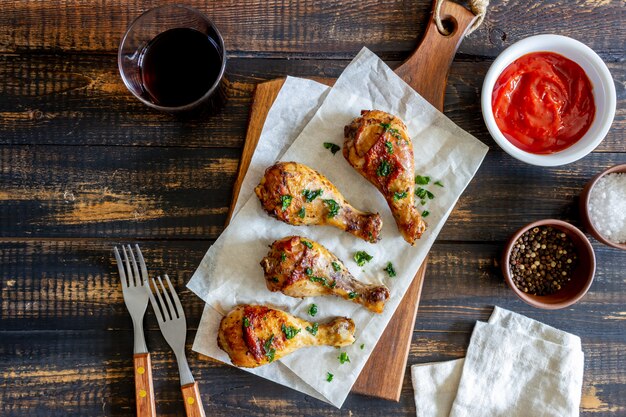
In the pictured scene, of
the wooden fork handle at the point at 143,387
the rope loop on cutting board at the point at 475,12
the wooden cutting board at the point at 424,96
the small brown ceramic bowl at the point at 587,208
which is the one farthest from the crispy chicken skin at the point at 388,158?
the wooden fork handle at the point at 143,387

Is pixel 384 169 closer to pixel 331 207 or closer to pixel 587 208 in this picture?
pixel 331 207

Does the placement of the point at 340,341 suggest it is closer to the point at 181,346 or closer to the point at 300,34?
the point at 181,346

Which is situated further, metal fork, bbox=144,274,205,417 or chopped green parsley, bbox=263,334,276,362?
metal fork, bbox=144,274,205,417

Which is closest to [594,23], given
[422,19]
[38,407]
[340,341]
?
[422,19]

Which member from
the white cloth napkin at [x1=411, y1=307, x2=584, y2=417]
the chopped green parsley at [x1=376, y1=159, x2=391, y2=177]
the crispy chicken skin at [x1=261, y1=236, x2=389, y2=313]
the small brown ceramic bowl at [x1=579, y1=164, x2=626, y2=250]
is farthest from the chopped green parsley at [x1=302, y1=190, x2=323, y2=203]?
the small brown ceramic bowl at [x1=579, y1=164, x2=626, y2=250]

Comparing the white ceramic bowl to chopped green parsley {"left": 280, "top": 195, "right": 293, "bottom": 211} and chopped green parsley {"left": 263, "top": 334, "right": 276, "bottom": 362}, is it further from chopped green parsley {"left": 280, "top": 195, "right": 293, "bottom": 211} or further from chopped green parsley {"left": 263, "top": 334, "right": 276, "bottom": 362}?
chopped green parsley {"left": 263, "top": 334, "right": 276, "bottom": 362}

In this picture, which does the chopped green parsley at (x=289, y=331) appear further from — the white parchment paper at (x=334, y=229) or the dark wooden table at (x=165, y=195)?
the dark wooden table at (x=165, y=195)
